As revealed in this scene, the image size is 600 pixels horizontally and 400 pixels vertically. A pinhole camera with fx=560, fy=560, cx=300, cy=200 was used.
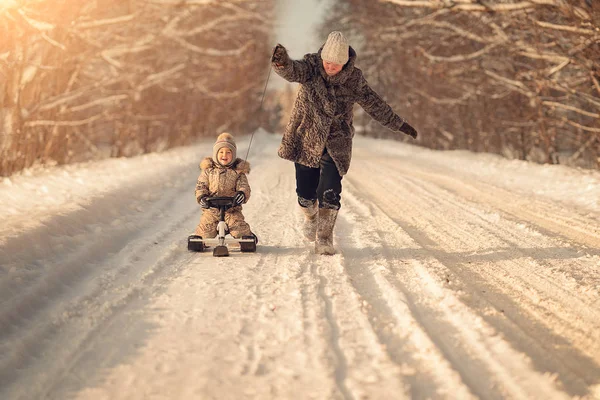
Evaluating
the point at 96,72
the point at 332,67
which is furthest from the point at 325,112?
the point at 96,72

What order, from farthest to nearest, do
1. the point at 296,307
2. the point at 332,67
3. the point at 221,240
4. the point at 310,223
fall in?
the point at 310,223 < the point at 221,240 < the point at 332,67 < the point at 296,307

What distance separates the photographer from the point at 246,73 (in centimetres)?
2972

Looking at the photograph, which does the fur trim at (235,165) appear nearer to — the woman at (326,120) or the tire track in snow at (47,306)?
the woman at (326,120)

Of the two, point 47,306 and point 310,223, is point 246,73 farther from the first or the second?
point 47,306

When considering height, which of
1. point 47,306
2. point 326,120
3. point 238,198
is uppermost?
point 326,120

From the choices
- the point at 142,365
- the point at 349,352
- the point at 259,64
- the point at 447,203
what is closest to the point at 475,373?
the point at 349,352

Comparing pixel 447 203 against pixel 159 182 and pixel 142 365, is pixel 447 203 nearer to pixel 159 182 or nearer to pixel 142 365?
pixel 159 182

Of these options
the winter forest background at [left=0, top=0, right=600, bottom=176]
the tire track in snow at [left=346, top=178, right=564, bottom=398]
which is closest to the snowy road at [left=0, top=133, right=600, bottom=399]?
the tire track in snow at [left=346, top=178, right=564, bottom=398]

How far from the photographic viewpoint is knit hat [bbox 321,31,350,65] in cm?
456

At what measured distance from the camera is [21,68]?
348 inches

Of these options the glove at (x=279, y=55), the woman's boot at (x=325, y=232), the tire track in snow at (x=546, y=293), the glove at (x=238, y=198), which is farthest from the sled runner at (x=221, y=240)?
the tire track in snow at (x=546, y=293)

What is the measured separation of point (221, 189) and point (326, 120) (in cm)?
113

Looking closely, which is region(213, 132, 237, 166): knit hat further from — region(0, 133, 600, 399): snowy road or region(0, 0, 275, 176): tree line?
region(0, 0, 275, 176): tree line

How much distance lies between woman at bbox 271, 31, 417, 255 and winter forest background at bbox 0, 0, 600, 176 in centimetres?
400
